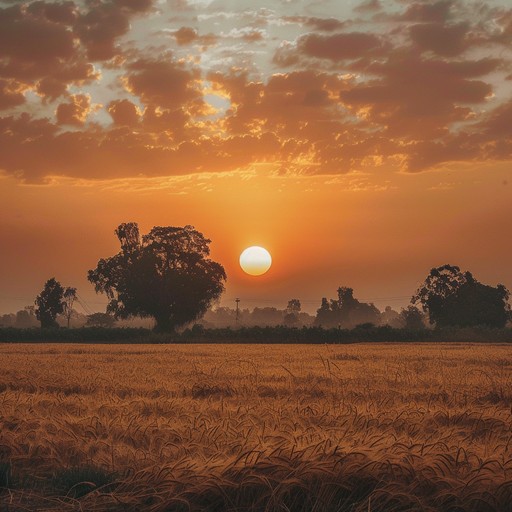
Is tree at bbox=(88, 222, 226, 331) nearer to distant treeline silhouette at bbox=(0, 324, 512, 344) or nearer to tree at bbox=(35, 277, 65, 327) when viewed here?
distant treeline silhouette at bbox=(0, 324, 512, 344)

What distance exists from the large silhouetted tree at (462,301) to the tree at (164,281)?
112ft

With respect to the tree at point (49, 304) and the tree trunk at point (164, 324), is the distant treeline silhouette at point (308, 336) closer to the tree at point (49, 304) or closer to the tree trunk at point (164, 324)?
the tree trunk at point (164, 324)

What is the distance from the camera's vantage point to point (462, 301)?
358ft

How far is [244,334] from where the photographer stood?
8275 cm

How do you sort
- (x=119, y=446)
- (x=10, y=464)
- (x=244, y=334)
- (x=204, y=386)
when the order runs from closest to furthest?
(x=10, y=464)
(x=119, y=446)
(x=204, y=386)
(x=244, y=334)

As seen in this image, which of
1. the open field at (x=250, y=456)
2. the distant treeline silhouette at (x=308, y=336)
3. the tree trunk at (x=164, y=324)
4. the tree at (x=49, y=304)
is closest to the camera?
the open field at (x=250, y=456)

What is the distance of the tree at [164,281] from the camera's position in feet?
307

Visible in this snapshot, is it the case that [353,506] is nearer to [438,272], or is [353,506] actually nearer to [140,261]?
[140,261]

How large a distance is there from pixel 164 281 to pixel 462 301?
43.5 metres

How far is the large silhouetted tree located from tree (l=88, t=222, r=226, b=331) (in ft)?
112

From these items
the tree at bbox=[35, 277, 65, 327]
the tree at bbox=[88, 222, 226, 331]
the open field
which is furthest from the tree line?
the open field

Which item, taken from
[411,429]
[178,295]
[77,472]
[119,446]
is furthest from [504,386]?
[178,295]

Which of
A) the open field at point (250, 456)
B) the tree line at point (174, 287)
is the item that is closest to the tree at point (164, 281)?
the tree line at point (174, 287)

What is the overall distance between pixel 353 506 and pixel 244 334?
7752 cm
